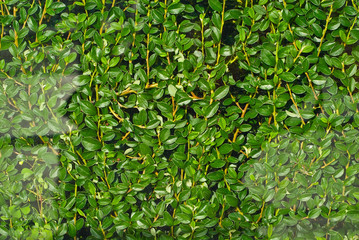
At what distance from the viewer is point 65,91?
171 cm

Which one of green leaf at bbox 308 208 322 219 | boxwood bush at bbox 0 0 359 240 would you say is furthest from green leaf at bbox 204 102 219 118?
green leaf at bbox 308 208 322 219

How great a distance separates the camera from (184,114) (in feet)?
5.69

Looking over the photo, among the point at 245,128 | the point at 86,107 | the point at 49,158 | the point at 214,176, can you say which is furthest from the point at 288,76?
the point at 49,158

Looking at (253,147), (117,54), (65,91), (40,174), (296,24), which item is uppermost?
(296,24)

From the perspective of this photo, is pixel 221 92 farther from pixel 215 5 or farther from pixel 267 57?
pixel 215 5

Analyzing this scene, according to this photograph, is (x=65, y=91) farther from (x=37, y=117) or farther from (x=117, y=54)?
(x=117, y=54)

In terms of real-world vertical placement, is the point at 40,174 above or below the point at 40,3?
below

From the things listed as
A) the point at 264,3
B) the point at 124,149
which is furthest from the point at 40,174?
the point at 264,3

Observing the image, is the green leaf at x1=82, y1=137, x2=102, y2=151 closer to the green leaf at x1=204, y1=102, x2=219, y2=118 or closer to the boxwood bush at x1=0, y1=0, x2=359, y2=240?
the boxwood bush at x1=0, y1=0, x2=359, y2=240

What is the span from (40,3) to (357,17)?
4.91 ft

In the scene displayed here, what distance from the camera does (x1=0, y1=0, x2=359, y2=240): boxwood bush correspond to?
1.65 meters

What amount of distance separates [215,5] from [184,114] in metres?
0.53

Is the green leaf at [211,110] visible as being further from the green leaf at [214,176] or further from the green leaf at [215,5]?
the green leaf at [215,5]

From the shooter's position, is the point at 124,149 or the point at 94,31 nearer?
the point at 94,31
